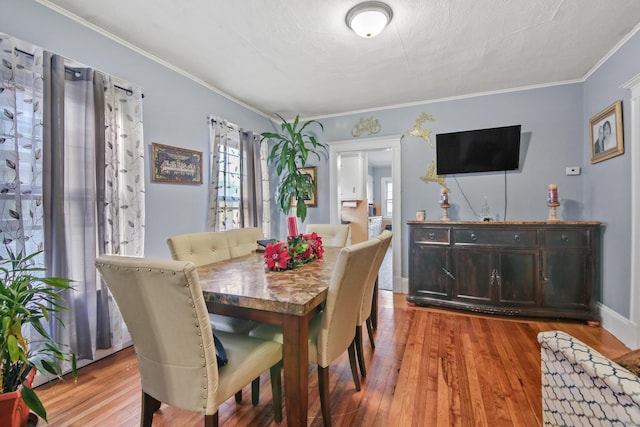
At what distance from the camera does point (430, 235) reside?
316 centimetres

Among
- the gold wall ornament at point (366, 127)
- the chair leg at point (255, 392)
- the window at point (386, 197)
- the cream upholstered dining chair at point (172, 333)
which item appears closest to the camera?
the cream upholstered dining chair at point (172, 333)

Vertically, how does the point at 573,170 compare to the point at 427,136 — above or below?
below

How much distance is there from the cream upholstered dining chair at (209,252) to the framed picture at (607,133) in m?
3.36

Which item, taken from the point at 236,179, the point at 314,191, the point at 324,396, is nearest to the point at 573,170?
the point at 314,191

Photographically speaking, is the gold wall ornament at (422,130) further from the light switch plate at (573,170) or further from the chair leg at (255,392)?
the chair leg at (255,392)

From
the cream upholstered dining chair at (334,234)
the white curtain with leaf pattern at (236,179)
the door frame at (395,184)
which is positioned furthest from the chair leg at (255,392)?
the door frame at (395,184)

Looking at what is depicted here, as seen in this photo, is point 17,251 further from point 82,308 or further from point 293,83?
point 293,83

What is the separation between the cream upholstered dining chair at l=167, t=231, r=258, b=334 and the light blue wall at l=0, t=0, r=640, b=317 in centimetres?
84

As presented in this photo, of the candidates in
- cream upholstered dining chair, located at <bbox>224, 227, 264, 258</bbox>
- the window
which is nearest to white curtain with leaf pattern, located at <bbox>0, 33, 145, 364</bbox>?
cream upholstered dining chair, located at <bbox>224, 227, 264, 258</bbox>

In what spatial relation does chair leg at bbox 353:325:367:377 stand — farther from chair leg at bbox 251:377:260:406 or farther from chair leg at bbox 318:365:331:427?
chair leg at bbox 251:377:260:406

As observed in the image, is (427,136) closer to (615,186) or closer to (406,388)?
(615,186)

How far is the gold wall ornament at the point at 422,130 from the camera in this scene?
360cm

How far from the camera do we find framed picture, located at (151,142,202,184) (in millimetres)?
2561

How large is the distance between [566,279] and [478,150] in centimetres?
162
